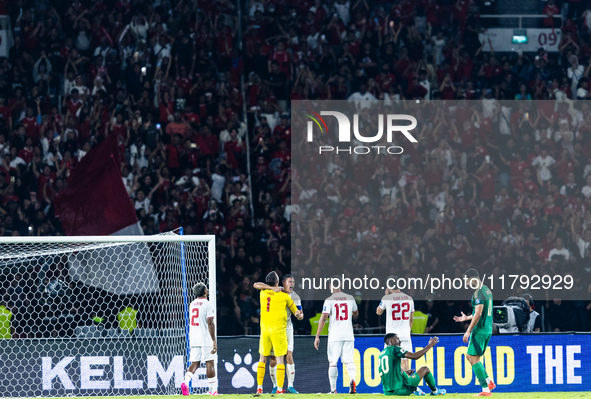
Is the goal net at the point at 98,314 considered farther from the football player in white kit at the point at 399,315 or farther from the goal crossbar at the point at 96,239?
the football player in white kit at the point at 399,315

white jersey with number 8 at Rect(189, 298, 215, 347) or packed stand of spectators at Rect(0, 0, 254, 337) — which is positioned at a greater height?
packed stand of spectators at Rect(0, 0, 254, 337)

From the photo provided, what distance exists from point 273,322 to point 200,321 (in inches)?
39.9

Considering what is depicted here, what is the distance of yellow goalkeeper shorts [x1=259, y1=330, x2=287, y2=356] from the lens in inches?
531

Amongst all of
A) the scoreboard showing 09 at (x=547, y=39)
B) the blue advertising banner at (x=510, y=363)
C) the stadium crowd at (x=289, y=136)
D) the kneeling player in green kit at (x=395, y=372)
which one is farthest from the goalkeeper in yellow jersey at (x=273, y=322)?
the scoreboard showing 09 at (x=547, y=39)

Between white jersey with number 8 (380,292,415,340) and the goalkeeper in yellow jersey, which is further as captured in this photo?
white jersey with number 8 (380,292,415,340)

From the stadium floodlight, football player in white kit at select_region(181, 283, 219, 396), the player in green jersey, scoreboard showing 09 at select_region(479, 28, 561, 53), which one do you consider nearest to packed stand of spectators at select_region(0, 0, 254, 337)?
Answer: football player in white kit at select_region(181, 283, 219, 396)

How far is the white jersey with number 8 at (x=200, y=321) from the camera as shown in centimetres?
1312

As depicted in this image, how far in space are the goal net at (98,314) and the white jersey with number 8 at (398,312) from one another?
271cm

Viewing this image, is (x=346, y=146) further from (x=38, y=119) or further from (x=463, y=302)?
(x=38, y=119)

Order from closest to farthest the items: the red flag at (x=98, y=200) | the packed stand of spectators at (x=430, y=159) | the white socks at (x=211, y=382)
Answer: the white socks at (x=211, y=382), the red flag at (x=98, y=200), the packed stand of spectators at (x=430, y=159)

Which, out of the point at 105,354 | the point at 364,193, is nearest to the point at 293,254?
the point at 364,193

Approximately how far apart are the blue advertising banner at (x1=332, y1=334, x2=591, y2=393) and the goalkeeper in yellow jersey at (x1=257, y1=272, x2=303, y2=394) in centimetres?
170

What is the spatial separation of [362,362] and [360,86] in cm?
799

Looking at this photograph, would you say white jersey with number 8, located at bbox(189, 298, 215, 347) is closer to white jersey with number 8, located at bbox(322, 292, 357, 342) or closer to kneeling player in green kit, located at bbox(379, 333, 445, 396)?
white jersey with number 8, located at bbox(322, 292, 357, 342)
